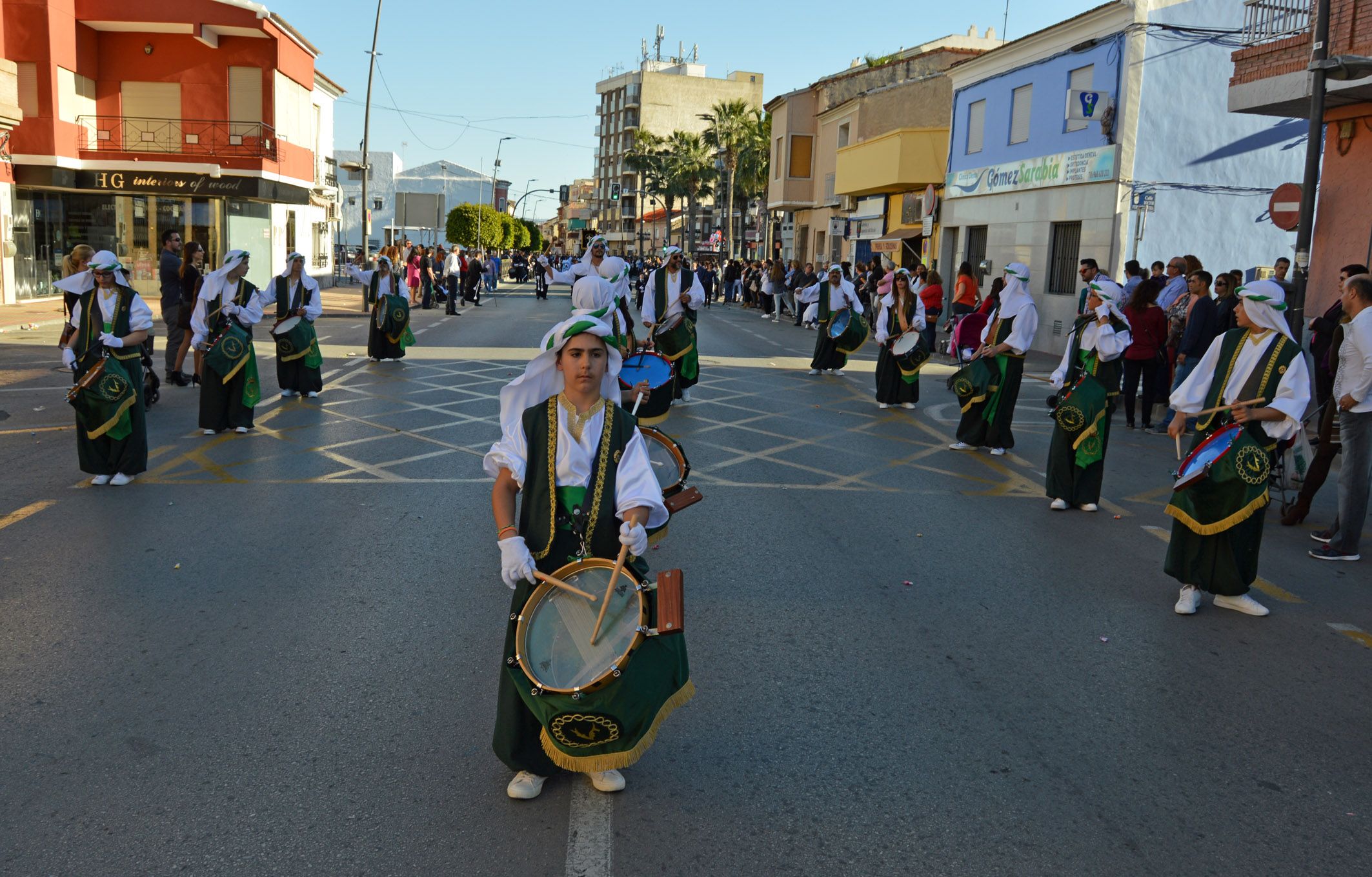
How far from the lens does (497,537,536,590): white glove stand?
12.2 ft

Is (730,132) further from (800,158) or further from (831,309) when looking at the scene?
(831,309)

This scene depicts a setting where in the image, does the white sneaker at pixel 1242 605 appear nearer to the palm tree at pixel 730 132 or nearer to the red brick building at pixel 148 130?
the red brick building at pixel 148 130

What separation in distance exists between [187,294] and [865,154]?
1092 inches

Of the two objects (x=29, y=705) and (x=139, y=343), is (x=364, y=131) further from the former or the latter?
(x=29, y=705)

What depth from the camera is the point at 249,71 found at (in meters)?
35.7

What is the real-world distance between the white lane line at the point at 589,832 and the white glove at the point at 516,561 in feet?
2.61

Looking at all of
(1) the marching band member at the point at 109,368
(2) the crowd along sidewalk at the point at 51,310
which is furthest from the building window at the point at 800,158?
(1) the marching band member at the point at 109,368

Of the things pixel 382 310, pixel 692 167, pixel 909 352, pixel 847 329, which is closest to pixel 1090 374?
pixel 909 352

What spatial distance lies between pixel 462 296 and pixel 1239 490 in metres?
35.4

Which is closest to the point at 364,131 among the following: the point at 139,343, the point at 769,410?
the point at 769,410

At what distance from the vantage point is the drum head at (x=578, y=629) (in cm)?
357

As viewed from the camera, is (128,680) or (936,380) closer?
(128,680)

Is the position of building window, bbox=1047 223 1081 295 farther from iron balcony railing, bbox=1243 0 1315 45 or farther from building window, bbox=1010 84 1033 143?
iron balcony railing, bbox=1243 0 1315 45

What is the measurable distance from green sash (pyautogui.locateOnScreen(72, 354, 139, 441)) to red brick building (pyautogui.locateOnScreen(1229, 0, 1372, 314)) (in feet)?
45.1
